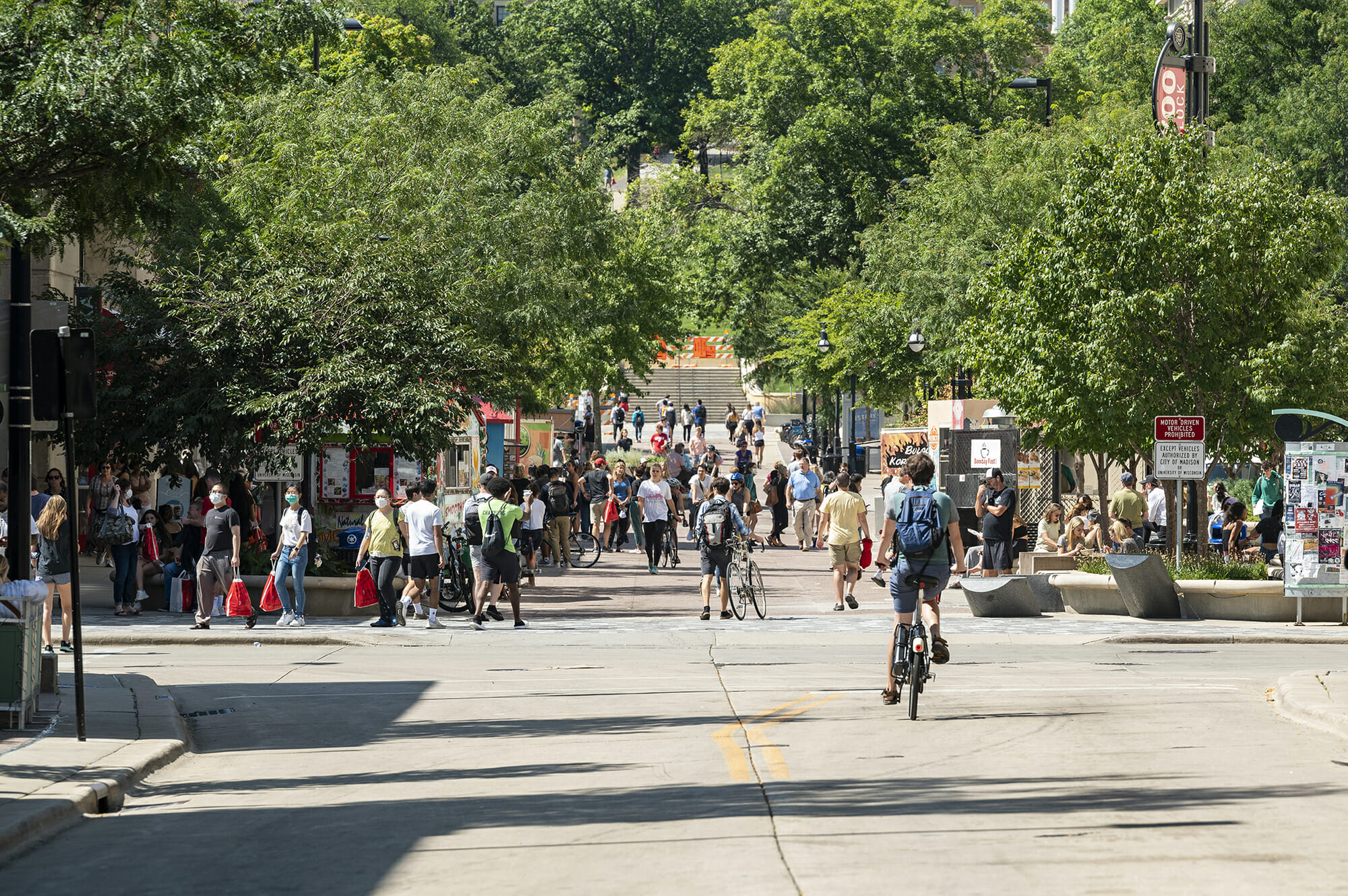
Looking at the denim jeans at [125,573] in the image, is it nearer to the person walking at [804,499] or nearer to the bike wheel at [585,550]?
the bike wheel at [585,550]

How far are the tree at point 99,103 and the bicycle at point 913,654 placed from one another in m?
5.94

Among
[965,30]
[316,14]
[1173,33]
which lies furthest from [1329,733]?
[965,30]

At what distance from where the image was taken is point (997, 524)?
24.7 metres

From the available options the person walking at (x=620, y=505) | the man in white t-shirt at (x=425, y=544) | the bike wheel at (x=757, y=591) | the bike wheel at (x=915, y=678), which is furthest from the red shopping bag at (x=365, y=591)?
the person walking at (x=620, y=505)

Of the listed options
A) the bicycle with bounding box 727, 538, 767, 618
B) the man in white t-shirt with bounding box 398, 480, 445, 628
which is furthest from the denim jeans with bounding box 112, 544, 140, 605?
the bicycle with bounding box 727, 538, 767, 618

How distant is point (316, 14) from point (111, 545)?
10629 mm

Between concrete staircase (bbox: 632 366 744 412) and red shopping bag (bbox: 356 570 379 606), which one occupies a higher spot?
concrete staircase (bbox: 632 366 744 412)

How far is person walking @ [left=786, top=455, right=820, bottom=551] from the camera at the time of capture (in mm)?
33688

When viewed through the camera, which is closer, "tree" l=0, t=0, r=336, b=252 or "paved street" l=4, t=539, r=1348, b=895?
"paved street" l=4, t=539, r=1348, b=895

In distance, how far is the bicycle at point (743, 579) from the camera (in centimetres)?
2086

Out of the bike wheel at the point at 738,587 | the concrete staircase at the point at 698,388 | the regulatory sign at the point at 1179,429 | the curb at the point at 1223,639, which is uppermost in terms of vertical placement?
the concrete staircase at the point at 698,388

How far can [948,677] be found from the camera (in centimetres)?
1438

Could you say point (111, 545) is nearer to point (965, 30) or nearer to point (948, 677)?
point (948, 677)

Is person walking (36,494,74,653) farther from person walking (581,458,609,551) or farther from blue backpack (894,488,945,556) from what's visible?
person walking (581,458,609,551)
